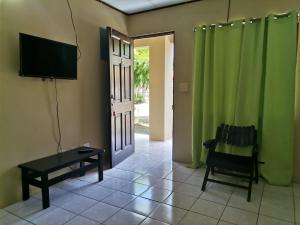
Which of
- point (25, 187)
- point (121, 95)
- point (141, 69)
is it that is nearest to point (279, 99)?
point (121, 95)

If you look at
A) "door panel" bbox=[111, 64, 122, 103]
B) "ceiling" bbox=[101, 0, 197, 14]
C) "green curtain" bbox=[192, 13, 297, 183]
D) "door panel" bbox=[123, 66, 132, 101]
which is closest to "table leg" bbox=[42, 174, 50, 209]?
"door panel" bbox=[111, 64, 122, 103]

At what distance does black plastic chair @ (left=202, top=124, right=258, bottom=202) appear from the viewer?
8.34 ft

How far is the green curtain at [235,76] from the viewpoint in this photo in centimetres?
279

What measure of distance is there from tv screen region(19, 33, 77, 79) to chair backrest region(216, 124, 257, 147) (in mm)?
2117

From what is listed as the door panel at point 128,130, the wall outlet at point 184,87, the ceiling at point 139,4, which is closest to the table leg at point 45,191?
the door panel at point 128,130

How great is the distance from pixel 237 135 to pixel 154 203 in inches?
55.9

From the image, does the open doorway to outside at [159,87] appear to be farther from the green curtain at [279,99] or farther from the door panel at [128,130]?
the green curtain at [279,99]

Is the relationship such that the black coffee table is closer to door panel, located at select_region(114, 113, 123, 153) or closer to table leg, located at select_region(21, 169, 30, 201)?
table leg, located at select_region(21, 169, 30, 201)

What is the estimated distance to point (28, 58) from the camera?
2.32 meters

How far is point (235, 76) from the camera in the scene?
301 centimetres

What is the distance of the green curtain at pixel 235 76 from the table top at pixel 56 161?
168 centimetres

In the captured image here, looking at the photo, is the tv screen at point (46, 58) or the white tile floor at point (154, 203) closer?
the white tile floor at point (154, 203)

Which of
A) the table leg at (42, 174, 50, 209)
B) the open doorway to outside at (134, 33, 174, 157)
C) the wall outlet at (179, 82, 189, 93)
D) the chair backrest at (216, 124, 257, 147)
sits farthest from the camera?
the open doorway to outside at (134, 33, 174, 157)

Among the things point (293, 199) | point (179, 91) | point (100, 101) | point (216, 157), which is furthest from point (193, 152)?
point (100, 101)
